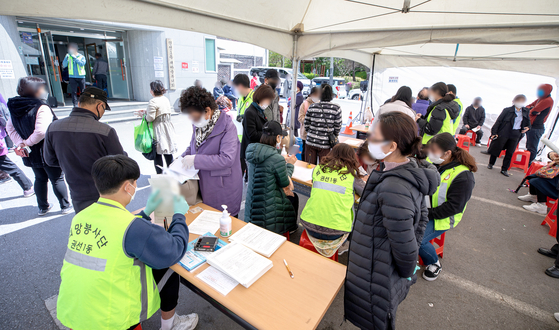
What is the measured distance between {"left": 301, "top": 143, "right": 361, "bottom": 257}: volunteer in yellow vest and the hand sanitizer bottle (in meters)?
0.79

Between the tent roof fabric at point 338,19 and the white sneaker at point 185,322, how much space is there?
2.55 m

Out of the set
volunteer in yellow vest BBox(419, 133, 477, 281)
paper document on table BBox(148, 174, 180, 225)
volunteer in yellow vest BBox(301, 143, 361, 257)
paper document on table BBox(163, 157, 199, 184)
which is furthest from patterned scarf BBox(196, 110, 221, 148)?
volunteer in yellow vest BBox(419, 133, 477, 281)

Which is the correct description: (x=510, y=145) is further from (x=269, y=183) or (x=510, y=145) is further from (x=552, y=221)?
(x=269, y=183)

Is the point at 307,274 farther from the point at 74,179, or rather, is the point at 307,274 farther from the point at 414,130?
the point at 74,179

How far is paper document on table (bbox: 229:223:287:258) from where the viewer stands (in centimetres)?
176

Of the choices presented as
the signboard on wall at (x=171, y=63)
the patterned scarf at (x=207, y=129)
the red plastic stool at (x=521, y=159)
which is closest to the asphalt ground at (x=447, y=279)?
the patterned scarf at (x=207, y=129)

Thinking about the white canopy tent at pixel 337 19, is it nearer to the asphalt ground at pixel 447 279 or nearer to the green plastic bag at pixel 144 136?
the green plastic bag at pixel 144 136

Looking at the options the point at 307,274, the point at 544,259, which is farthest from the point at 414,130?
the point at 544,259

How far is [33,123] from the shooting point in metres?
3.07

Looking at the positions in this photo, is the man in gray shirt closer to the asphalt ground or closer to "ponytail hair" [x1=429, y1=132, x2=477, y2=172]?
the asphalt ground

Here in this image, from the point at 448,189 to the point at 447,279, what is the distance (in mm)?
1016

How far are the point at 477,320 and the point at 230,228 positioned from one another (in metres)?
2.28

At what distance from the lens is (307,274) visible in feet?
5.26

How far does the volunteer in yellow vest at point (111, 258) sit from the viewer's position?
121 cm
